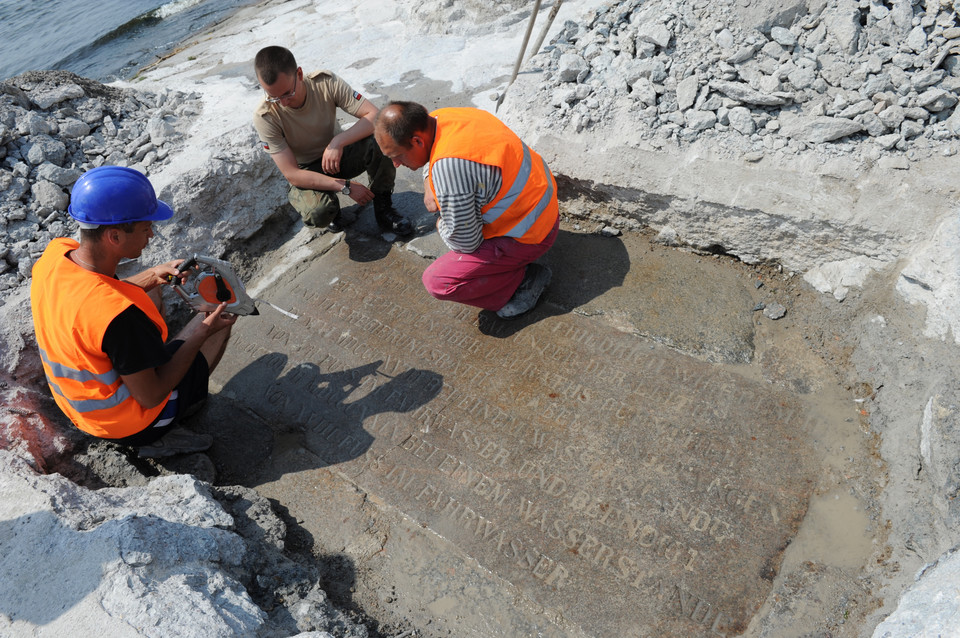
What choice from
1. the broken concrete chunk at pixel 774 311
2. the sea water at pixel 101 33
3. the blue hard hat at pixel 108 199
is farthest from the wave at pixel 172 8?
the broken concrete chunk at pixel 774 311

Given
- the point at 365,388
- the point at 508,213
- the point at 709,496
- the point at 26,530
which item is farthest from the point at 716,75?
the point at 26,530

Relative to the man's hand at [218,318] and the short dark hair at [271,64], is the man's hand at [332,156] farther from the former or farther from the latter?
the man's hand at [218,318]

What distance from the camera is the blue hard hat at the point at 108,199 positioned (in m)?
2.70

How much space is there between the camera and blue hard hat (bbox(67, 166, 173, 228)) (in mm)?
2695

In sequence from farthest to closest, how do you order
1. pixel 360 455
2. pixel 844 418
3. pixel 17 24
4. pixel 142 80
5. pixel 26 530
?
pixel 17 24, pixel 142 80, pixel 360 455, pixel 844 418, pixel 26 530

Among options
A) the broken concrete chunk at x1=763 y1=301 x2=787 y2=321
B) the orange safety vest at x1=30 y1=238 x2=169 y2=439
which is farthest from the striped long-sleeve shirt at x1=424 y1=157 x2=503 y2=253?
the broken concrete chunk at x1=763 y1=301 x2=787 y2=321

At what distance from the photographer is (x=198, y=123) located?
215 inches

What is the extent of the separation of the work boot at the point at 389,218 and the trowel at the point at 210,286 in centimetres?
153

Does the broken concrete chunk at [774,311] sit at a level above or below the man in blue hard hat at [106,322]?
below

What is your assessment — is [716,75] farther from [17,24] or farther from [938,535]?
[17,24]

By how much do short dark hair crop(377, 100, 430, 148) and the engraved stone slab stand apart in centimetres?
125

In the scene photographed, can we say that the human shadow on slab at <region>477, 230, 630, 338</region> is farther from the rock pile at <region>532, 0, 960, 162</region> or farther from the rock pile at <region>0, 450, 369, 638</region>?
the rock pile at <region>0, 450, 369, 638</region>

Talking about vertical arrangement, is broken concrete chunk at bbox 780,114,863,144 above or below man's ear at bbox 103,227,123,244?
below

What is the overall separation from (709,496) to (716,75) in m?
2.70
